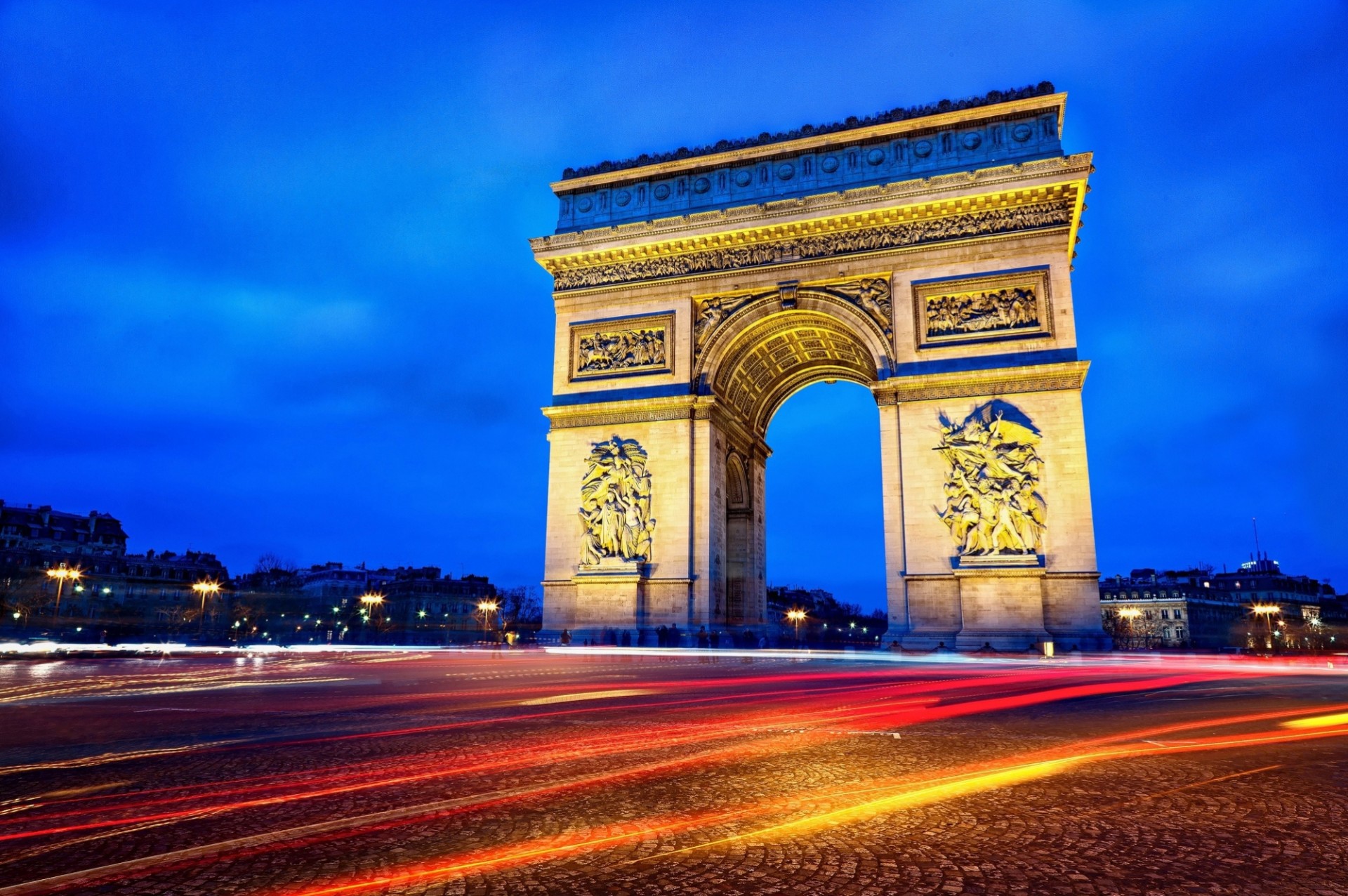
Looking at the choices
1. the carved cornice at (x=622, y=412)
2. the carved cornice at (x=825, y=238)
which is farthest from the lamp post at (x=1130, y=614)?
the carved cornice at (x=622, y=412)

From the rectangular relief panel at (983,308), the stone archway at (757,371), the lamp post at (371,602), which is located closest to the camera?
the rectangular relief panel at (983,308)

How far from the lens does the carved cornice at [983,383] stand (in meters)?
20.7

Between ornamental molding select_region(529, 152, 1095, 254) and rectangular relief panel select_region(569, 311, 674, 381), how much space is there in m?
2.60

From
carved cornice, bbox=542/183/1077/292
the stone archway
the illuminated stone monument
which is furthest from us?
the stone archway

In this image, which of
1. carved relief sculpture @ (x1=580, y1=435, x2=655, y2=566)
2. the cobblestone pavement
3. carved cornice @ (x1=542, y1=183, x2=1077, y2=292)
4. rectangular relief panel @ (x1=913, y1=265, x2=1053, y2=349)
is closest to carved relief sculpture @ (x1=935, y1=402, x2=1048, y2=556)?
rectangular relief panel @ (x1=913, y1=265, x2=1053, y2=349)

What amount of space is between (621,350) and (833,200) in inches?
300

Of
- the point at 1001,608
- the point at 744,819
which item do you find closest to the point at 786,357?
the point at 1001,608

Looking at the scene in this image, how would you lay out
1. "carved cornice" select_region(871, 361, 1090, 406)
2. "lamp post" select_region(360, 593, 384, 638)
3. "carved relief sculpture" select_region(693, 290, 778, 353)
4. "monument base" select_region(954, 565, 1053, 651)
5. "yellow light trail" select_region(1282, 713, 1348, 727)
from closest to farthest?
1. "yellow light trail" select_region(1282, 713, 1348, 727)
2. "monument base" select_region(954, 565, 1053, 651)
3. "carved cornice" select_region(871, 361, 1090, 406)
4. "carved relief sculpture" select_region(693, 290, 778, 353)
5. "lamp post" select_region(360, 593, 384, 638)

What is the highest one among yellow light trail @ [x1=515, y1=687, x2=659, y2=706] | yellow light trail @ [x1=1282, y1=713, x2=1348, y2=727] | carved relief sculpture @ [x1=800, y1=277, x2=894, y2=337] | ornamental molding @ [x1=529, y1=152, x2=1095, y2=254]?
ornamental molding @ [x1=529, y1=152, x2=1095, y2=254]

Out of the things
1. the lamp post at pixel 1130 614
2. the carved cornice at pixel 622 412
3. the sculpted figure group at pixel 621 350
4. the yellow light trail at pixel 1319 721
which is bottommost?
the yellow light trail at pixel 1319 721

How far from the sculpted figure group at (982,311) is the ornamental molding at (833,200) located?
297 centimetres

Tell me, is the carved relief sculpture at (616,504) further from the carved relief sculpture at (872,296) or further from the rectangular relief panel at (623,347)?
the carved relief sculpture at (872,296)

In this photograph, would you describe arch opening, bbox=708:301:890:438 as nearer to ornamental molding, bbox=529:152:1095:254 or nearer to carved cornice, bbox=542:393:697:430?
carved cornice, bbox=542:393:697:430

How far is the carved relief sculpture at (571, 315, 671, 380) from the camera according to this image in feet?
81.7
